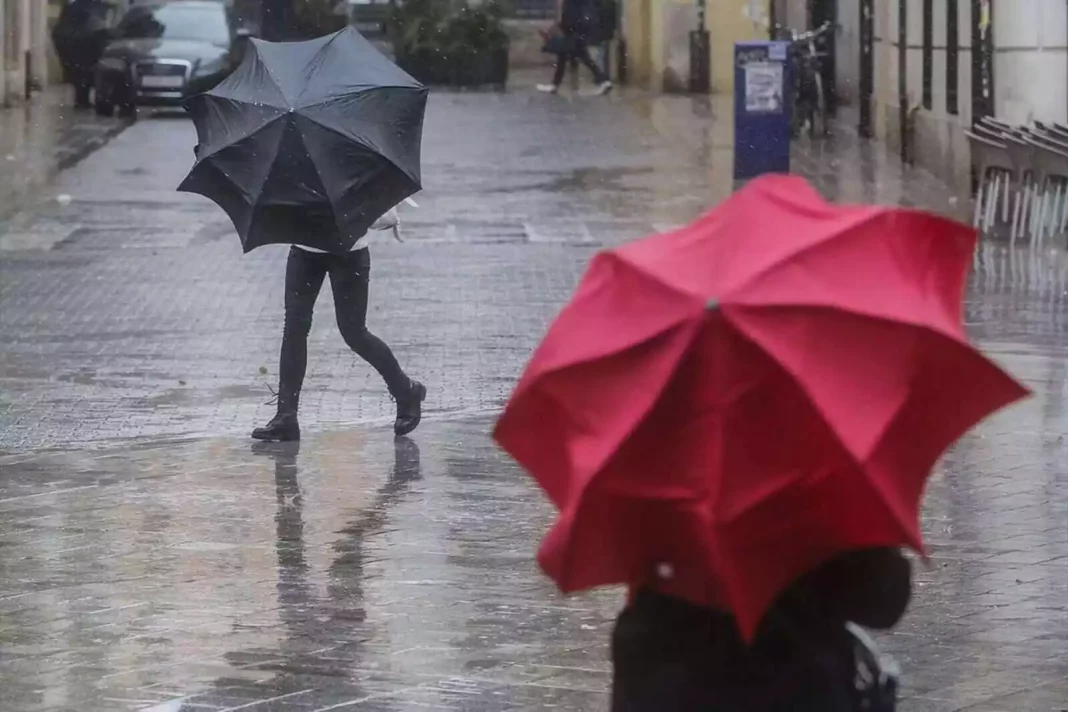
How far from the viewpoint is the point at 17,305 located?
12445 millimetres

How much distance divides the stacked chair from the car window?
17961 millimetres

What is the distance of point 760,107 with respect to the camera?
2002 cm

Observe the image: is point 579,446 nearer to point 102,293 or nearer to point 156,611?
point 156,611

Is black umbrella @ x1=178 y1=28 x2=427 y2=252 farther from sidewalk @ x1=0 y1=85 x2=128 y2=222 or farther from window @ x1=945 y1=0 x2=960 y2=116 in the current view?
window @ x1=945 y1=0 x2=960 y2=116

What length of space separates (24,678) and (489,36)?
105 ft

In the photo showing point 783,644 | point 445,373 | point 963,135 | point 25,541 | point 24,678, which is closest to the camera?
point 783,644

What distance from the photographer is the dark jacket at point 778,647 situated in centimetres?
295

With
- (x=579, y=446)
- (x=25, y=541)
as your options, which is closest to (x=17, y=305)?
(x=25, y=541)

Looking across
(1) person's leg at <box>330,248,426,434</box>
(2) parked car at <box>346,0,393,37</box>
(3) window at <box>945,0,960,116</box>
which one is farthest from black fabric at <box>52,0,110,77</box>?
(1) person's leg at <box>330,248,426,434</box>

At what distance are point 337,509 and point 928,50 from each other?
1553 centimetres

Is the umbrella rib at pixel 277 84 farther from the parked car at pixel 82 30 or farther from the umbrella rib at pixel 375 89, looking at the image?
the parked car at pixel 82 30

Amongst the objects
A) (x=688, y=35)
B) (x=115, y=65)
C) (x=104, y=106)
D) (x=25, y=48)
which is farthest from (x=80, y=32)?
(x=688, y=35)

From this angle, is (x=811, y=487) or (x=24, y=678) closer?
(x=811, y=487)

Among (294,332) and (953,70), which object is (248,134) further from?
(953,70)
